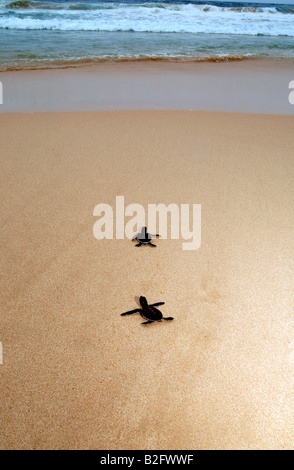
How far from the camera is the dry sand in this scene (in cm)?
139

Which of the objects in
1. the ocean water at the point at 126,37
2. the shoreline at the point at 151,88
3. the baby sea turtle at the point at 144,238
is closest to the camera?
Result: the baby sea turtle at the point at 144,238

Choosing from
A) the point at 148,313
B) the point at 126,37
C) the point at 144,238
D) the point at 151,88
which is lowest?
the point at 148,313

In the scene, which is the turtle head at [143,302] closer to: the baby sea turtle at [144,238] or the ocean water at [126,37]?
the baby sea turtle at [144,238]

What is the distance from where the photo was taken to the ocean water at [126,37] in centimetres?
756

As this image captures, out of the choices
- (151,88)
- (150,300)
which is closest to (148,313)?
(150,300)

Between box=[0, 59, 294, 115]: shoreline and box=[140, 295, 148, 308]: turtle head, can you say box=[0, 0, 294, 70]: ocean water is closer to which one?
box=[0, 59, 294, 115]: shoreline

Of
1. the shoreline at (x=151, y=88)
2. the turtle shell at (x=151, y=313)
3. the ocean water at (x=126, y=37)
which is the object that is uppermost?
the ocean water at (x=126, y=37)

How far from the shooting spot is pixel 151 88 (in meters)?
5.65

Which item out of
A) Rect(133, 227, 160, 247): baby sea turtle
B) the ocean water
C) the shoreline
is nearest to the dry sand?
Rect(133, 227, 160, 247): baby sea turtle

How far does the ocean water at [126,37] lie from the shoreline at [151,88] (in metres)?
0.85

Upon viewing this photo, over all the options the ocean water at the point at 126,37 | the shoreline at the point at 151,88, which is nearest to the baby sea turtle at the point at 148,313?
the shoreline at the point at 151,88

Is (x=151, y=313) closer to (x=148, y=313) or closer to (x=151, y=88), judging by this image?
(x=148, y=313)

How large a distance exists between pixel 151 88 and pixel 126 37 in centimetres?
587

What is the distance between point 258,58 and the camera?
8.07 metres
